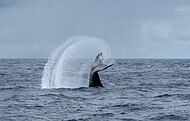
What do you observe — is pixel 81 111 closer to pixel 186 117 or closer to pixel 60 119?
pixel 60 119

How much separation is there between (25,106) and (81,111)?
11.6ft

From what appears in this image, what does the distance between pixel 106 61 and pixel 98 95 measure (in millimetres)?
3361

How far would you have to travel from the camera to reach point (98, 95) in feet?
90.0

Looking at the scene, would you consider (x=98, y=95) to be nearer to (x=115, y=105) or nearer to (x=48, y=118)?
(x=115, y=105)

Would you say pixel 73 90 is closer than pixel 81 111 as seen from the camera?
No

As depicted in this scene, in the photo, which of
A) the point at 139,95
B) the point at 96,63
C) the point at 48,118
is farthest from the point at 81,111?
the point at 96,63

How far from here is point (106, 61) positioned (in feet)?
98.7

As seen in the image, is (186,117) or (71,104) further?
(71,104)

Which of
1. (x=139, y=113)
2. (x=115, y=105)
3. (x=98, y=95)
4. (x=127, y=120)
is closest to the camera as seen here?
(x=127, y=120)

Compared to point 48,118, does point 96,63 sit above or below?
above

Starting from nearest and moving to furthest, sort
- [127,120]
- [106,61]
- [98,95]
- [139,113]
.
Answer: [127,120] < [139,113] < [98,95] < [106,61]

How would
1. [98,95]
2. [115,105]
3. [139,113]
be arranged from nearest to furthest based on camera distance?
[139,113] < [115,105] < [98,95]

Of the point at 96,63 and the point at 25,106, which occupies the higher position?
the point at 96,63

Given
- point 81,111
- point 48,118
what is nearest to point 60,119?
point 48,118
